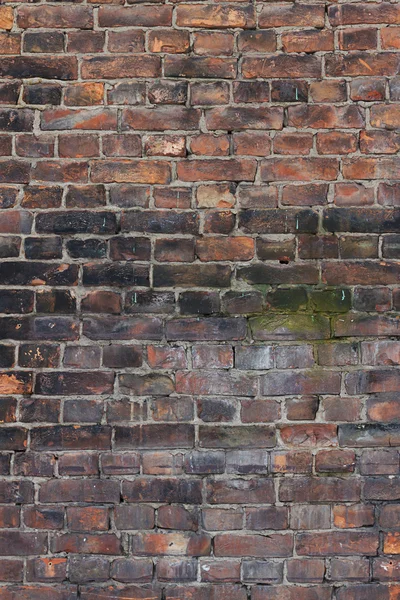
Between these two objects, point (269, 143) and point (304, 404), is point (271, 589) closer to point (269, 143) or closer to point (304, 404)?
point (304, 404)

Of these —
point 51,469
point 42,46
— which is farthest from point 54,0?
point 51,469

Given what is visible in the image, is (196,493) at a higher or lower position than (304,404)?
lower

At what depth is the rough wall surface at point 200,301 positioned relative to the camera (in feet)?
6.35

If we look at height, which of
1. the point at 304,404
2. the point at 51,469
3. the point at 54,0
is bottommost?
the point at 51,469

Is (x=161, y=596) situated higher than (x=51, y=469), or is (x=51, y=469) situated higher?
(x=51, y=469)

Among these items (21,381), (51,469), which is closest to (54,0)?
(21,381)

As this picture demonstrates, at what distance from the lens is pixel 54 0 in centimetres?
204

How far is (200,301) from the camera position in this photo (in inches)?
77.8

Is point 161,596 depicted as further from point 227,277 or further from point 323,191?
point 323,191

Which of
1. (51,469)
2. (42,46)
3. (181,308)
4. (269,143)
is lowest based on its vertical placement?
(51,469)

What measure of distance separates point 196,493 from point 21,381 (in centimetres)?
64

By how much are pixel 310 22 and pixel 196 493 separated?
1.51 m

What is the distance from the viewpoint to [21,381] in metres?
1.97

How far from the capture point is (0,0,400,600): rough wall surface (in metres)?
1.94
